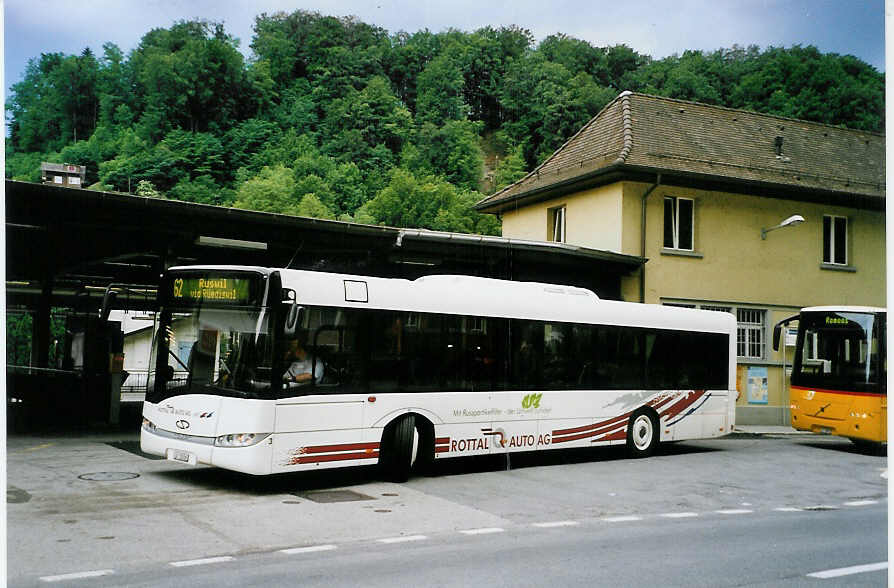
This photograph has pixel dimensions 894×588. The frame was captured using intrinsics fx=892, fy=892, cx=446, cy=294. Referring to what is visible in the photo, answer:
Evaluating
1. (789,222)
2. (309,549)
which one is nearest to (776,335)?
(789,222)

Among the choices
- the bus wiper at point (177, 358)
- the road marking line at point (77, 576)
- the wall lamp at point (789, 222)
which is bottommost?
the road marking line at point (77, 576)

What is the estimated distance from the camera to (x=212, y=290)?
33.1 ft

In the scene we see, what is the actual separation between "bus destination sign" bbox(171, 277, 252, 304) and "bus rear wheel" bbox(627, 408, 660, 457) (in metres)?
7.03

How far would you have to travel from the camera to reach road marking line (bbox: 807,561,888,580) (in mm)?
6539


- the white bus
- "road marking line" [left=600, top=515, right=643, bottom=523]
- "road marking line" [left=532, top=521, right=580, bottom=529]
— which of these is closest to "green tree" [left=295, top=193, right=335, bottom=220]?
the white bus

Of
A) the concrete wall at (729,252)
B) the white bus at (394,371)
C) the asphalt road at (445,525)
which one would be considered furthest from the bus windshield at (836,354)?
the white bus at (394,371)

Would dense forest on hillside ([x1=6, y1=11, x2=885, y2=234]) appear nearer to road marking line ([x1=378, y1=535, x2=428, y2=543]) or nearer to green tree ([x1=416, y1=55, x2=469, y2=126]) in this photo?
green tree ([x1=416, y1=55, x2=469, y2=126])

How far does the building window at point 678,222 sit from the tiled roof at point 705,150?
3.71 ft

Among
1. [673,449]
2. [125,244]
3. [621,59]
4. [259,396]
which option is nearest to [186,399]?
[259,396]

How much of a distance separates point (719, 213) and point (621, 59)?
40.8ft

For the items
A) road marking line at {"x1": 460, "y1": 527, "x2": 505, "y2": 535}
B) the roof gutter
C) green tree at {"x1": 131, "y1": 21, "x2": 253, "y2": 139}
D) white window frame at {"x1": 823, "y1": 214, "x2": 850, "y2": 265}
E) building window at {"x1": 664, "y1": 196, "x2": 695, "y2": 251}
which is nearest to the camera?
green tree at {"x1": 131, "y1": 21, "x2": 253, "y2": 139}

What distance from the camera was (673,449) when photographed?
1602 centimetres

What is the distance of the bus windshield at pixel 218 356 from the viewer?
9.72m

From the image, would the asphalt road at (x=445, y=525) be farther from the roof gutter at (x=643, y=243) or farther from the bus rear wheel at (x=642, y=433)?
the roof gutter at (x=643, y=243)
